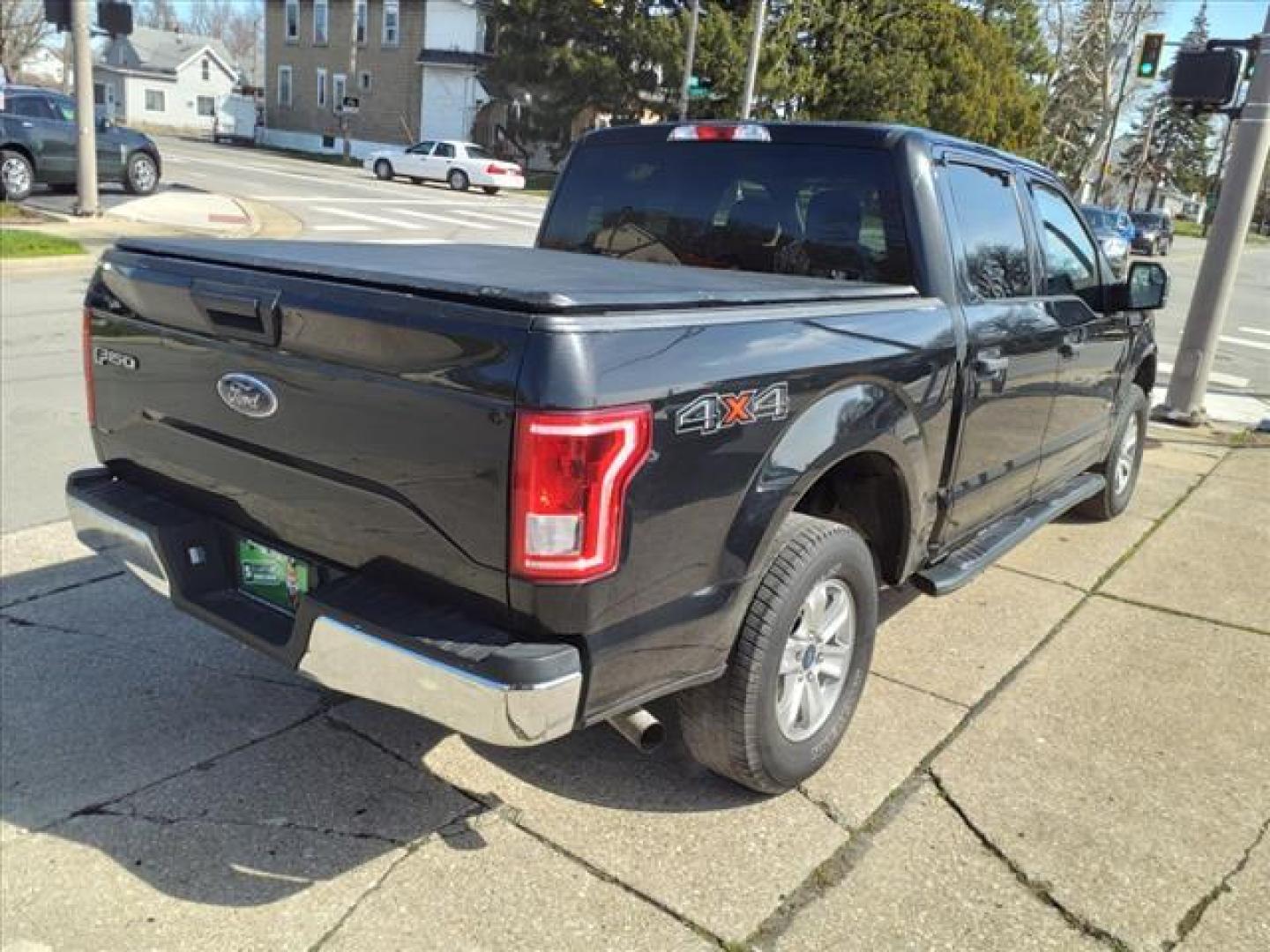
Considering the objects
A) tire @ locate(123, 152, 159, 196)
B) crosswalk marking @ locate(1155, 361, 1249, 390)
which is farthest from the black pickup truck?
tire @ locate(123, 152, 159, 196)

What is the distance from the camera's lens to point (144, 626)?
13.3 feet

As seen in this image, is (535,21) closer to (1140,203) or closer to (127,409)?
(127,409)

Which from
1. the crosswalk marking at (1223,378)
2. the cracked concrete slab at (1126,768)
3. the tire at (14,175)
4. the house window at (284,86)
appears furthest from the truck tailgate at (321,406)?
the house window at (284,86)

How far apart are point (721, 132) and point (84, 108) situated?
1433 centimetres

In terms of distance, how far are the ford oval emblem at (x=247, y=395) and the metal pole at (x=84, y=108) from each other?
48.0 feet

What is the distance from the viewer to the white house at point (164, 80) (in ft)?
232

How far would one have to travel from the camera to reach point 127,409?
10.5 feet

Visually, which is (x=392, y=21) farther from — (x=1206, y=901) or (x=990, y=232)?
(x=1206, y=901)

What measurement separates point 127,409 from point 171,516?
40 centimetres

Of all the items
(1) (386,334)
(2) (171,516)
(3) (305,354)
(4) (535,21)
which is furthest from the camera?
(4) (535,21)

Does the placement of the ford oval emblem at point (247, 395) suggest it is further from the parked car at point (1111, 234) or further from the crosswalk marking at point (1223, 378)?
the parked car at point (1111, 234)

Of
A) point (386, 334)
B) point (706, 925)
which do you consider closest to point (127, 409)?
point (386, 334)

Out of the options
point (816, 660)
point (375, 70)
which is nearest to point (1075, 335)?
point (816, 660)

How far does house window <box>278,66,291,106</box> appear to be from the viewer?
184ft
